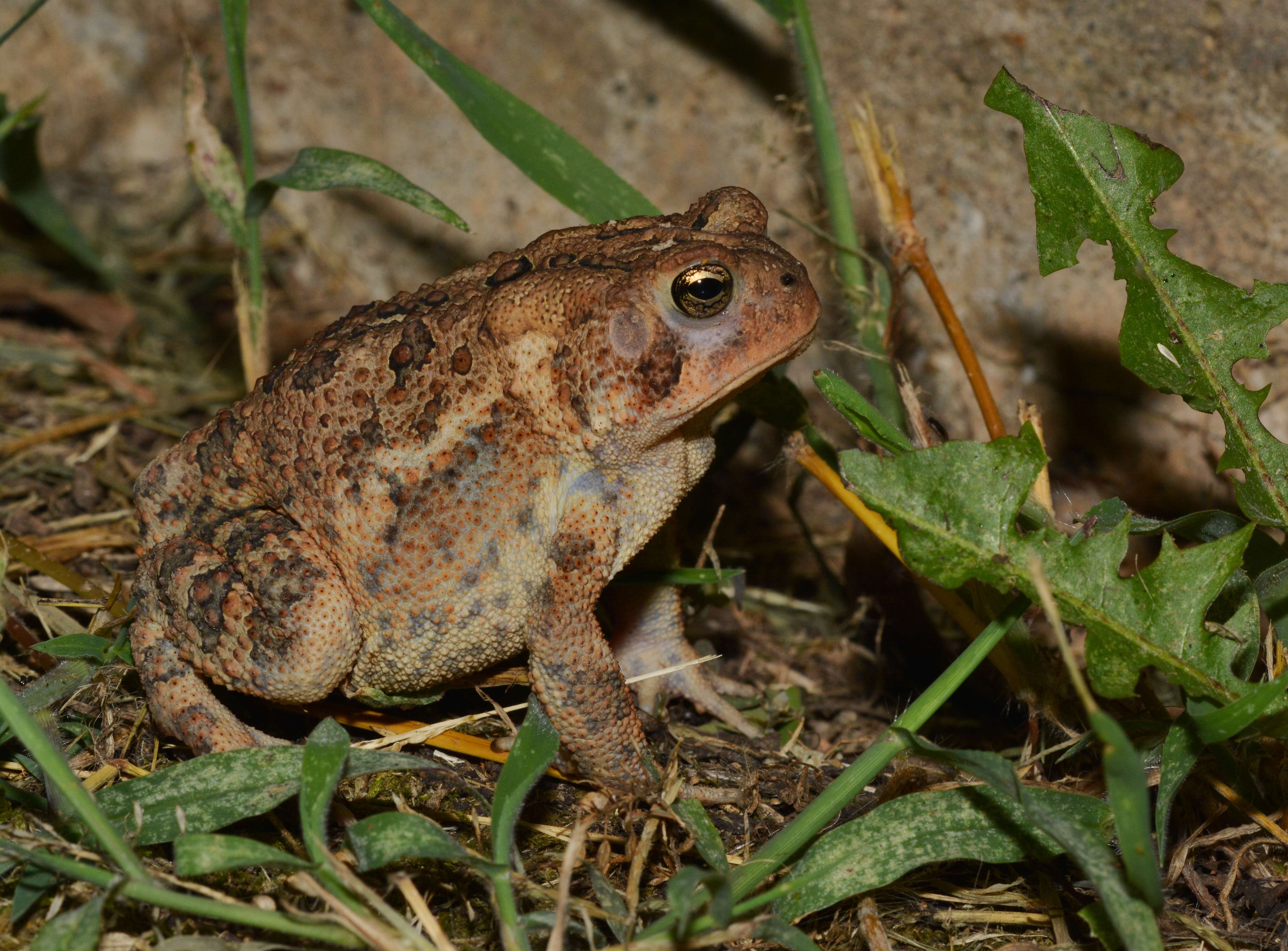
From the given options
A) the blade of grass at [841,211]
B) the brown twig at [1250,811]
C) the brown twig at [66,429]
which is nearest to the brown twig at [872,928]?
the brown twig at [1250,811]

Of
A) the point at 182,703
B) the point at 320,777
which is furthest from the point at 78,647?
the point at 320,777

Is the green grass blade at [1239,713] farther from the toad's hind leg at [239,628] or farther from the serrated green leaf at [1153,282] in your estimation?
the toad's hind leg at [239,628]

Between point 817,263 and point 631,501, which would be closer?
point 631,501

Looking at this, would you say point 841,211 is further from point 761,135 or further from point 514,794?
point 514,794

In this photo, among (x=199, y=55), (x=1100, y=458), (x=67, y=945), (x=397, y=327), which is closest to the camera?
(x=67, y=945)

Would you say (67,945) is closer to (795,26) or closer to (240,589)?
(240,589)

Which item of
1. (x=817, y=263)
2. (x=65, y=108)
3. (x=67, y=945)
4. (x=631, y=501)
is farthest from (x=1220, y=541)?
(x=65, y=108)
